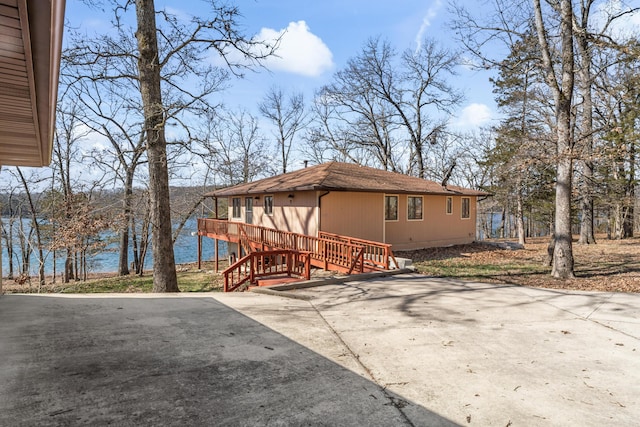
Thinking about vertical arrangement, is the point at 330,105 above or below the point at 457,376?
above

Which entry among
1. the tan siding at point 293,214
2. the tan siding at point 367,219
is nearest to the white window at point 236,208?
the tan siding at point 367,219

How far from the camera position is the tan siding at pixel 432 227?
1600 centimetres

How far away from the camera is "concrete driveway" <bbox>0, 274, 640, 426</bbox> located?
2.72 metres

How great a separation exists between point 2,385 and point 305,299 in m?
4.81

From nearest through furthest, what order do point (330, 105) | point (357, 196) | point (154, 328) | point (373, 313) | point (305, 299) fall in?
point (154, 328), point (373, 313), point (305, 299), point (357, 196), point (330, 105)

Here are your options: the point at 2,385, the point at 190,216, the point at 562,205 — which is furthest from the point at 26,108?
the point at 190,216

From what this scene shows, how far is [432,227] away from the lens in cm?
A: 1742

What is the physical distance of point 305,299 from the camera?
705cm

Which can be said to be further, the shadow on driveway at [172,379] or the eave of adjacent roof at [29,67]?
the shadow on driveway at [172,379]

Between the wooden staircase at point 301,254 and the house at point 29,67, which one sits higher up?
the house at point 29,67

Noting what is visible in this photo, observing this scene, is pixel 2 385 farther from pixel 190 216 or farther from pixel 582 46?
pixel 190 216

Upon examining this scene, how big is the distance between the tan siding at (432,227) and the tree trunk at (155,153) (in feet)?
30.0

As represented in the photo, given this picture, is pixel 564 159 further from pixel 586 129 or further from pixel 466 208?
pixel 586 129

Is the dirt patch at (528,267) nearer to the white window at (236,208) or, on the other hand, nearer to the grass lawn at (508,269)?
the grass lawn at (508,269)
